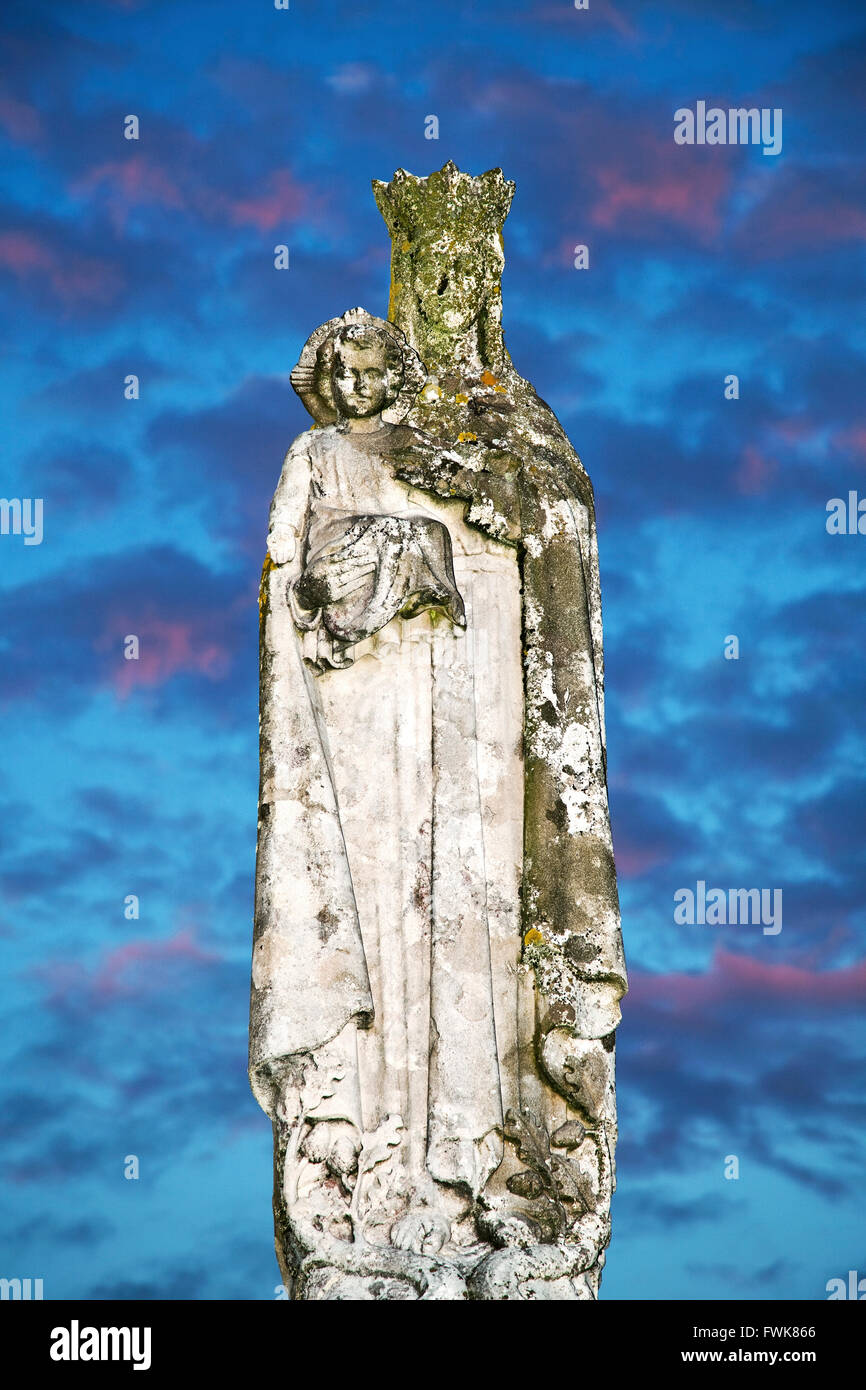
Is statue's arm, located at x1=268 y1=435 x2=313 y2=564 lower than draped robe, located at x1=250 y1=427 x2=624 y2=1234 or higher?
higher

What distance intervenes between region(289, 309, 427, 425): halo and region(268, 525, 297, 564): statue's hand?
1.11 meters

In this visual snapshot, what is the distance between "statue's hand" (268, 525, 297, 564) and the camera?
1642 cm

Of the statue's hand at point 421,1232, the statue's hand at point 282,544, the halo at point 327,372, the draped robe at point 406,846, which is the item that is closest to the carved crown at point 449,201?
the halo at point 327,372

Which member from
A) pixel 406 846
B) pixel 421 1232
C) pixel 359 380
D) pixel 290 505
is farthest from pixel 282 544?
pixel 421 1232

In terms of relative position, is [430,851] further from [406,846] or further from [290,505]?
[290,505]

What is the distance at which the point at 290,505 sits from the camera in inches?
653

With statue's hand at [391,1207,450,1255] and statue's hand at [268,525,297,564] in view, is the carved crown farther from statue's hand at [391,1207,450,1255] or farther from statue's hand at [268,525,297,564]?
statue's hand at [391,1207,450,1255]

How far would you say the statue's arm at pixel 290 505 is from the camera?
648 inches

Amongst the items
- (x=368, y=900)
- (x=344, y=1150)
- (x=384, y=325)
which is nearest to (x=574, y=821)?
(x=368, y=900)

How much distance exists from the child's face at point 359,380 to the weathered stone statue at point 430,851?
0.05 ft

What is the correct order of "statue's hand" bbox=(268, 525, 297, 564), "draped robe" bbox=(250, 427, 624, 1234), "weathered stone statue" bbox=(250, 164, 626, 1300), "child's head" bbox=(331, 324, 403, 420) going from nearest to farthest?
"weathered stone statue" bbox=(250, 164, 626, 1300)
"draped robe" bbox=(250, 427, 624, 1234)
"statue's hand" bbox=(268, 525, 297, 564)
"child's head" bbox=(331, 324, 403, 420)

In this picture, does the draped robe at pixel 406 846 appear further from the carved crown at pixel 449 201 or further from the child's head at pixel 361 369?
the carved crown at pixel 449 201

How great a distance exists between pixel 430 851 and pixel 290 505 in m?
2.73

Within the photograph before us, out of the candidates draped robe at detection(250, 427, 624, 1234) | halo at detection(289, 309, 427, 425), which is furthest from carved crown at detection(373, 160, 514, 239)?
draped robe at detection(250, 427, 624, 1234)
